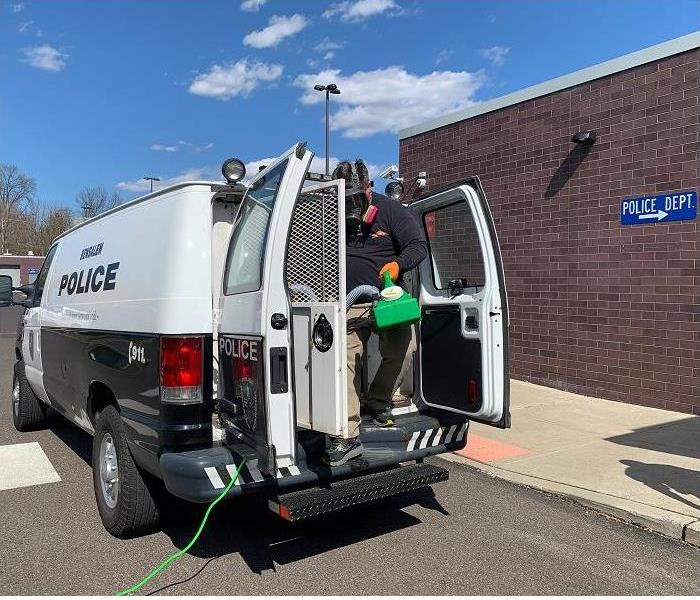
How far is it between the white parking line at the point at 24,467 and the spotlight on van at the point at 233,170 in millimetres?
A: 3168

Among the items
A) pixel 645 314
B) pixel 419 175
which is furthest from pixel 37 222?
pixel 645 314

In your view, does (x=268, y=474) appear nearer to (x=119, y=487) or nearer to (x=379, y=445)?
(x=379, y=445)

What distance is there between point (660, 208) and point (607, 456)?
3.57 meters

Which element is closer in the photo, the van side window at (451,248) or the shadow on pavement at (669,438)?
the van side window at (451,248)

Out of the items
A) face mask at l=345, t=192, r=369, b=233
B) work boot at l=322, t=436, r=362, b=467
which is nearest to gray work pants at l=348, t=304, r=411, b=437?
work boot at l=322, t=436, r=362, b=467

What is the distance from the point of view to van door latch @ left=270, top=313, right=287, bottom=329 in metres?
3.31

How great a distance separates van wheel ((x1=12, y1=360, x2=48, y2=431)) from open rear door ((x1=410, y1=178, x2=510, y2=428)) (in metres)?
4.51

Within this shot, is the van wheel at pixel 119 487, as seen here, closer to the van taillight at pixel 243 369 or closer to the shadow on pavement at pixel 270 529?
the shadow on pavement at pixel 270 529

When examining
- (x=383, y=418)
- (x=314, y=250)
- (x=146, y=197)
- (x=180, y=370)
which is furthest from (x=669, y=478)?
(x=146, y=197)

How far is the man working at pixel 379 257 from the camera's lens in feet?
13.9

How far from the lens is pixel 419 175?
11.3 metres

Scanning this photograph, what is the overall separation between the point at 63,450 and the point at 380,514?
3495 millimetres

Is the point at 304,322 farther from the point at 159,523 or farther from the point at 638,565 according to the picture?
the point at 638,565

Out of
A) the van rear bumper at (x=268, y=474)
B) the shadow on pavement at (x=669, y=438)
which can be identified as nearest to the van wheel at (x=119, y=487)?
the van rear bumper at (x=268, y=474)
